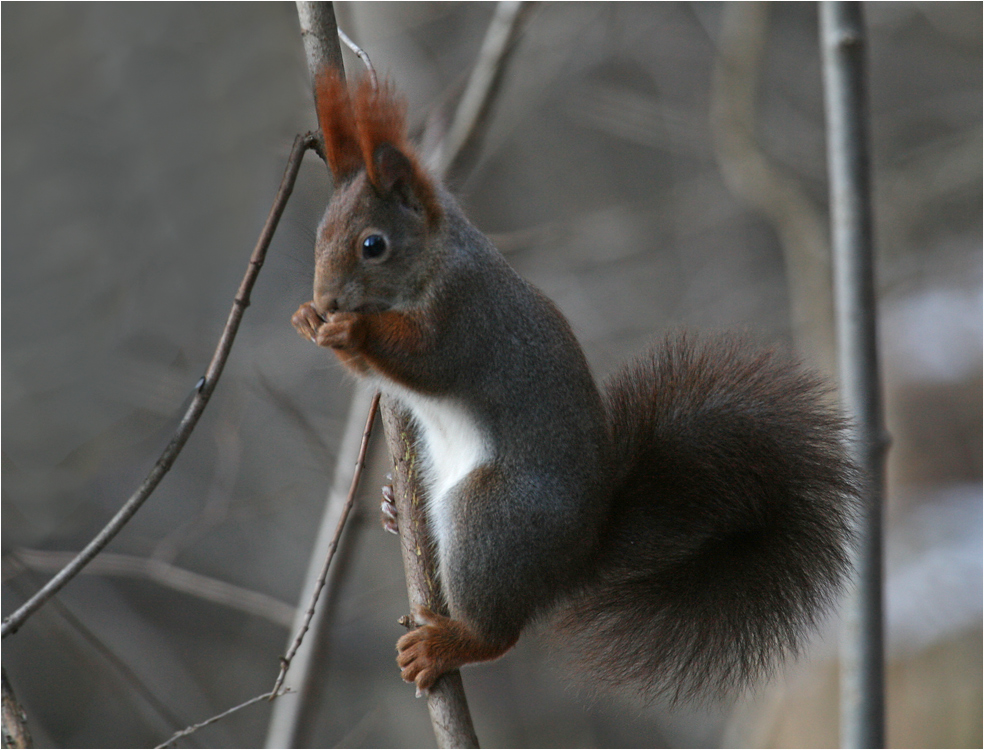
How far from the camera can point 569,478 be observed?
5.60 ft

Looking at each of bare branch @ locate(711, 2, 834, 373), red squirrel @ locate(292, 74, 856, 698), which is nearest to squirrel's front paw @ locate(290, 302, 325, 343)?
red squirrel @ locate(292, 74, 856, 698)

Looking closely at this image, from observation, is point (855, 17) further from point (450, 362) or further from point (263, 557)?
point (263, 557)

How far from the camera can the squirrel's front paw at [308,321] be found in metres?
1.64

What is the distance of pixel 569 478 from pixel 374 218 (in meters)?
0.64

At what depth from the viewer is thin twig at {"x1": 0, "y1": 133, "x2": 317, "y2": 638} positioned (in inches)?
52.1

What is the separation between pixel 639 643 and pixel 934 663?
2.83 m

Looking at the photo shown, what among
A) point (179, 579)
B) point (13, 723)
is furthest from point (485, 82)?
point (13, 723)

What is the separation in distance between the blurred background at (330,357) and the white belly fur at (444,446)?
1.48 ft

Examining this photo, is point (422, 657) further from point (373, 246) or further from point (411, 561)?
point (373, 246)

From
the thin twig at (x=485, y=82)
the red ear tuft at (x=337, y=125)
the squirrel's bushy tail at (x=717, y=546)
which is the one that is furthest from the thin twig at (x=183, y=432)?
the thin twig at (x=485, y=82)

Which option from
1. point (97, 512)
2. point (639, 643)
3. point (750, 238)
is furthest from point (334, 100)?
point (750, 238)

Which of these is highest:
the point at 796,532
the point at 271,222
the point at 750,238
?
the point at 750,238

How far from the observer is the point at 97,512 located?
3869 millimetres

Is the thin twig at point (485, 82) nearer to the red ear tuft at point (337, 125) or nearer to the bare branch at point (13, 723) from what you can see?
the red ear tuft at point (337, 125)
